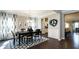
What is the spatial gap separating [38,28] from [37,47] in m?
0.50

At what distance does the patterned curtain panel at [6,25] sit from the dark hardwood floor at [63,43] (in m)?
0.73

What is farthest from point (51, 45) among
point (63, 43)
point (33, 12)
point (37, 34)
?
point (33, 12)

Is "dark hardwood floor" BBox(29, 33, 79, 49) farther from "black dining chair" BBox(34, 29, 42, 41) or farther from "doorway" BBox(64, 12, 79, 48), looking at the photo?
"black dining chair" BBox(34, 29, 42, 41)

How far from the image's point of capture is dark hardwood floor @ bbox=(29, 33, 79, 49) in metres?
2.34

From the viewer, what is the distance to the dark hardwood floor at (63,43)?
234 cm

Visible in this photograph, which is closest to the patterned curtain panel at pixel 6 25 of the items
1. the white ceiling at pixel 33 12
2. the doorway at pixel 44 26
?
A: the white ceiling at pixel 33 12

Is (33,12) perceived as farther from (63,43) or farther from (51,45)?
(63,43)

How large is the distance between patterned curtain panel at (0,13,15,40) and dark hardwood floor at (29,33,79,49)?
730mm

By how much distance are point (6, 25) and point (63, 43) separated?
1.50 m

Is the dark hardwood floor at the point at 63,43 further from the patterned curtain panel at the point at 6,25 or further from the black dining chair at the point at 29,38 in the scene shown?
the patterned curtain panel at the point at 6,25

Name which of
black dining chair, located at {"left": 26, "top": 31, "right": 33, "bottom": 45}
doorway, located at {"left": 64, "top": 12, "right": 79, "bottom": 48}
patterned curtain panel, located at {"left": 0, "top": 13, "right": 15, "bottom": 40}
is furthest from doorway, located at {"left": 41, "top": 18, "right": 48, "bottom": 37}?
patterned curtain panel, located at {"left": 0, "top": 13, "right": 15, "bottom": 40}

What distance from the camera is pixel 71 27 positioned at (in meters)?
2.41
